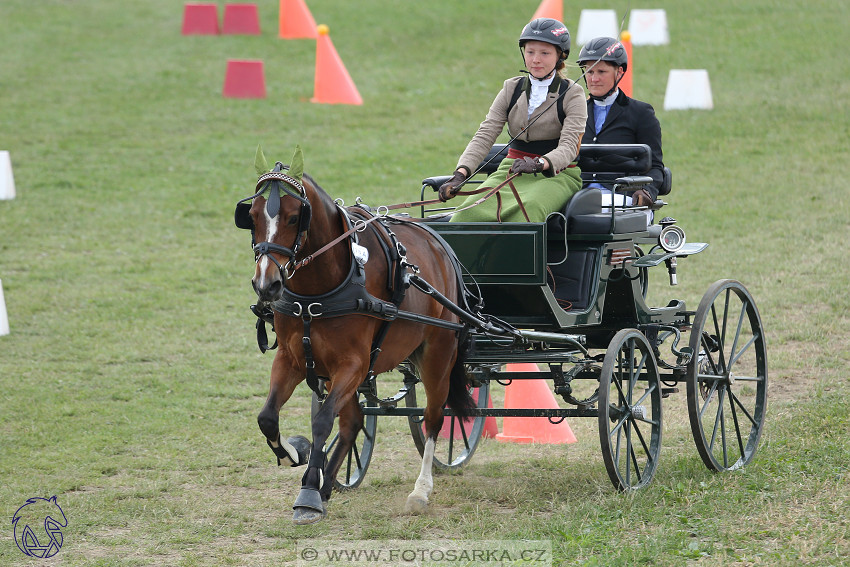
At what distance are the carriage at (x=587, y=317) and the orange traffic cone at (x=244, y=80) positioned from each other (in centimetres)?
1137

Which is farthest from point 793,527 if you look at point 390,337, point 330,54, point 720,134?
point 330,54

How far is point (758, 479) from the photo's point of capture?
614 cm

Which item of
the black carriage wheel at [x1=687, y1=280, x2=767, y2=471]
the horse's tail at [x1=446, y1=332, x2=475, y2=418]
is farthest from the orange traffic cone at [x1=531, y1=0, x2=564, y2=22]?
the horse's tail at [x1=446, y1=332, x2=475, y2=418]

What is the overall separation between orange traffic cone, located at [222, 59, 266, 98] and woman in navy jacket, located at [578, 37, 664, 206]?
37.1 feet

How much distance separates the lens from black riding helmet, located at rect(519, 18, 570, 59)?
6.39 meters

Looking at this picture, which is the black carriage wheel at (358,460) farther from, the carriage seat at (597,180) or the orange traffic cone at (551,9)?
the orange traffic cone at (551,9)

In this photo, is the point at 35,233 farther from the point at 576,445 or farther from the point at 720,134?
the point at 720,134

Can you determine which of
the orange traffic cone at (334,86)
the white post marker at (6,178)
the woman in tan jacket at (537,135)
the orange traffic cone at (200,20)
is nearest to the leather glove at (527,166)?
the woman in tan jacket at (537,135)

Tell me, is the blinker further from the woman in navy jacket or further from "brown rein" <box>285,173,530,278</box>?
the woman in navy jacket

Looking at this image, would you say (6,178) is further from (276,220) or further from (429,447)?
(276,220)

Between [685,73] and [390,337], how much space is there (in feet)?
39.9

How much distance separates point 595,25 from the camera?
60.9 feet

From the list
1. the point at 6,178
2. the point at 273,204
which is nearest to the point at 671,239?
the point at 273,204

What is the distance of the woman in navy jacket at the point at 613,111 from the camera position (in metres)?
7.12
